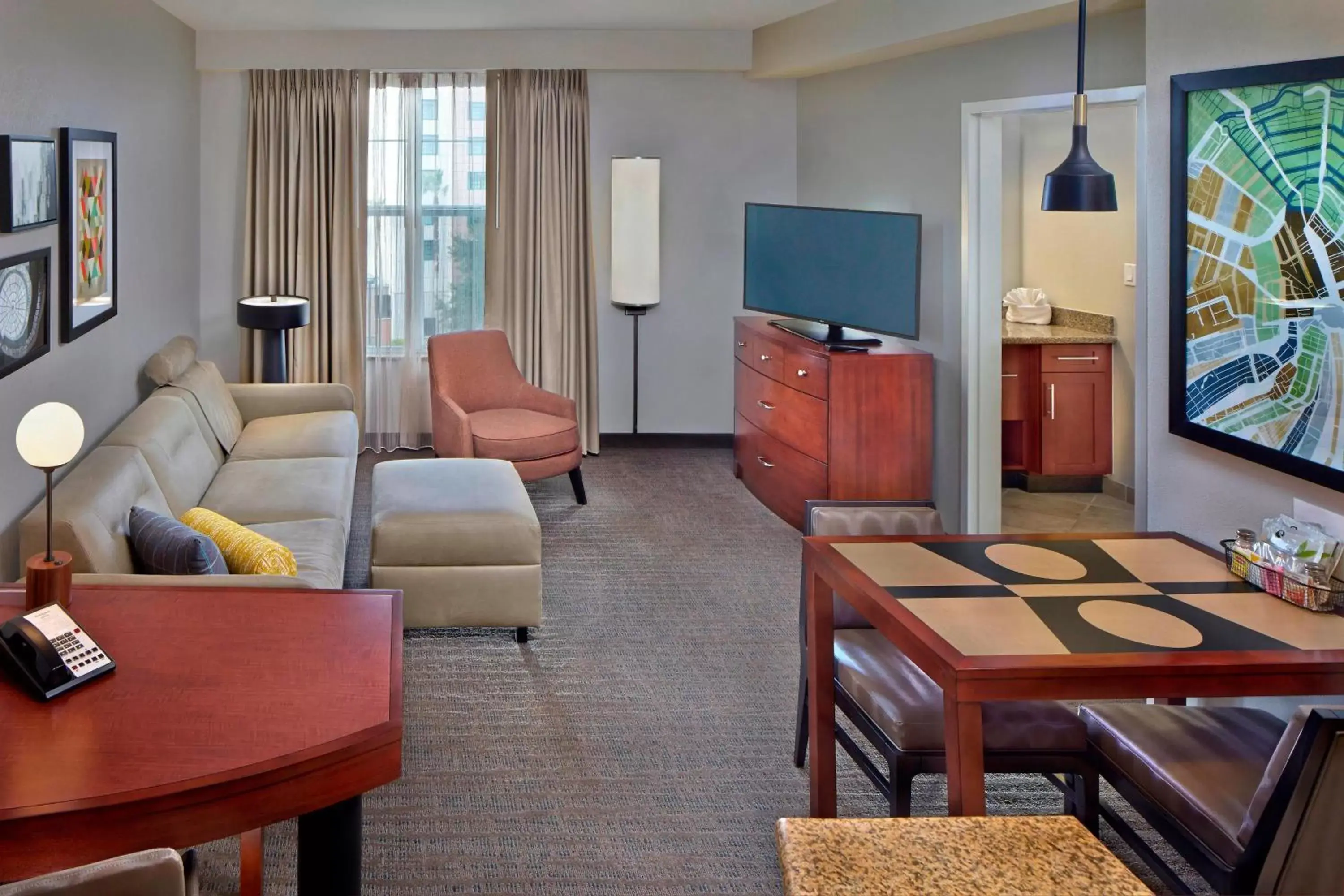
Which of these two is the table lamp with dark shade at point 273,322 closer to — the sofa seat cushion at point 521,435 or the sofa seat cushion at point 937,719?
the sofa seat cushion at point 521,435


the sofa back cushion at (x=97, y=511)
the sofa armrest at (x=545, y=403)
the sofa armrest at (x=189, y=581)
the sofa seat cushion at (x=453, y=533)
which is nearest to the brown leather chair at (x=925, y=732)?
the sofa armrest at (x=189, y=581)

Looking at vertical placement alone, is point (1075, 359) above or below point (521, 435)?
above

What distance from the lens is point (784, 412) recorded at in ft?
20.3

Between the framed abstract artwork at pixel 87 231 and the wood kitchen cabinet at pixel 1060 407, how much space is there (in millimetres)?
4231

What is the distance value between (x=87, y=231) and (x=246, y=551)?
1840 mm

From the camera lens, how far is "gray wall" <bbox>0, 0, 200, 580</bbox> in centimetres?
391

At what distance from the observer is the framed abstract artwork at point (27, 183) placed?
145 inches

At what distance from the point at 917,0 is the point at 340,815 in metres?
4.41

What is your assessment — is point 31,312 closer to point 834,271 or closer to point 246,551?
point 246,551

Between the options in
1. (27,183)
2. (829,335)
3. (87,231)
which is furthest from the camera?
(829,335)

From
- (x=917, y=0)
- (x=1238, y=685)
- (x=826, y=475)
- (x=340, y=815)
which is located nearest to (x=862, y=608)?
(x=1238, y=685)

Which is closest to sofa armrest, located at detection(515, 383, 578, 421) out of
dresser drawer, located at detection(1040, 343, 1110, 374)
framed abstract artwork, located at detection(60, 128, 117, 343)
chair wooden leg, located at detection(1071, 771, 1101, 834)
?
framed abstract artwork, located at detection(60, 128, 117, 343)

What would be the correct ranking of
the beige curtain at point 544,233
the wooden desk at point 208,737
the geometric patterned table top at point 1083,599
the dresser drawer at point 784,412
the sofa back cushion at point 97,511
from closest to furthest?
the wooden desk at point 208,737 → the geometric patterned table top at point 1083,599 → the sofa back cushion at point 97,511 → the dresser drawer at point 784,412 → the beige curtain at point 544,233

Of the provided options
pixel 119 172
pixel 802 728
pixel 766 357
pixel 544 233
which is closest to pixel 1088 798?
pixel 802 728
